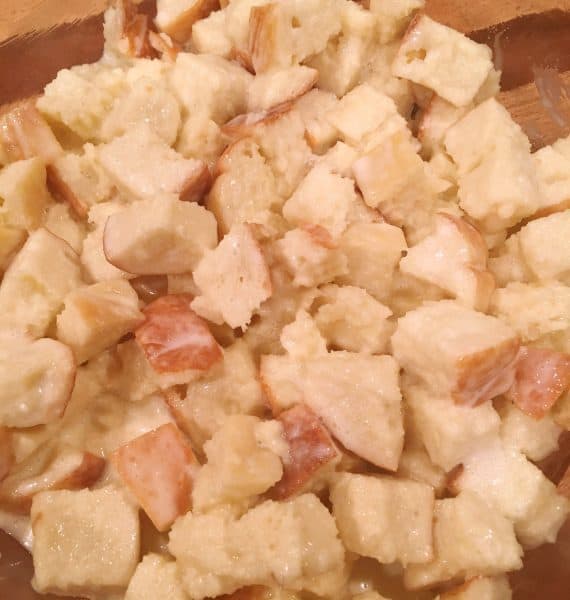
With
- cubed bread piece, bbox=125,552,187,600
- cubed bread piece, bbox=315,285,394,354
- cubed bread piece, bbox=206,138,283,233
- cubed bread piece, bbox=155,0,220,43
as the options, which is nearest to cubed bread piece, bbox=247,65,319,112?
cubed bread piece, bbox=206,138,283,233

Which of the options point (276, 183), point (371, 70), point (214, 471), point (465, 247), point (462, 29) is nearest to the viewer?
point (214, 471)

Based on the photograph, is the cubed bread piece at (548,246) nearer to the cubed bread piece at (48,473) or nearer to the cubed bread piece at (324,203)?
the cubed bread piece at (324,203)

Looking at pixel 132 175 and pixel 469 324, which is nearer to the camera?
pixel 469 324

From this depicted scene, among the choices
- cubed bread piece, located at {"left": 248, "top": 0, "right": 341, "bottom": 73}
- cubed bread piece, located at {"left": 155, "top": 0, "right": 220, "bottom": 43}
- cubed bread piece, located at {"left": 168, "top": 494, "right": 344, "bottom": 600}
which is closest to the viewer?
cubed bread piece, located at {"left": 168, "top": 494, "right": 344, "bottom": 600}

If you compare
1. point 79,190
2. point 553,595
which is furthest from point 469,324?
point 79,190

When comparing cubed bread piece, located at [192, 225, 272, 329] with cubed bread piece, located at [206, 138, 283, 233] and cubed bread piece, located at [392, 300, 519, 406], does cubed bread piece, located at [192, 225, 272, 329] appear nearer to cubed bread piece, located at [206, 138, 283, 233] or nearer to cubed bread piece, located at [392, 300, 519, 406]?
cubed bread piece, located at [206, 138, 283, 233]

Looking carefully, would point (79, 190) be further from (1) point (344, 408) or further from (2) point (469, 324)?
(2) point (469, 324)

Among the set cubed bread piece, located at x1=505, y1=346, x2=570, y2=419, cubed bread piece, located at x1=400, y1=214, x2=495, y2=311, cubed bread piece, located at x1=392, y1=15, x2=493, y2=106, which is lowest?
cubed bread piece, located at x1=505, y1=346, x2=570, y2=419
